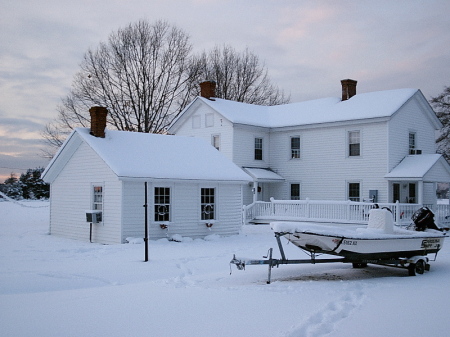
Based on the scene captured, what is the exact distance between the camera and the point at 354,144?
97.9 feet

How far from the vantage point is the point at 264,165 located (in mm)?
33531

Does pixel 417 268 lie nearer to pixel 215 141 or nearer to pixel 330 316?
pixel 330 316

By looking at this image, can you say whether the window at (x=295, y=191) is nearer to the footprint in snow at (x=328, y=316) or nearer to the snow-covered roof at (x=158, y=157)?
the snow-covered roof at (x=158, y=157)

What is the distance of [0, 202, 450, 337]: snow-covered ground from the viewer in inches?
291

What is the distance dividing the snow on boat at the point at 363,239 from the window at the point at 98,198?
31.2 ft

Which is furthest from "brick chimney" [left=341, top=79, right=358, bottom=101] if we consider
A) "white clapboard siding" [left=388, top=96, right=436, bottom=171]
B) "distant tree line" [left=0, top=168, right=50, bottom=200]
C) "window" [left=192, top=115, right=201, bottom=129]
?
"distant tree line" [left=0, top=168, right=50, bottom=200]

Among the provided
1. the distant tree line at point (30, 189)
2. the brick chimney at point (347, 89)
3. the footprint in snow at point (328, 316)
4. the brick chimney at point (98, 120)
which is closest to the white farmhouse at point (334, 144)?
the brick chimney at point (347, 89)

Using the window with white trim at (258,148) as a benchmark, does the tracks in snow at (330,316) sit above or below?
below

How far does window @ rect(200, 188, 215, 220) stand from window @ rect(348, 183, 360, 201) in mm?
11870

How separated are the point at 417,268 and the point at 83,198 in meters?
13.0

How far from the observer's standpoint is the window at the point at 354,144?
97.2 feet

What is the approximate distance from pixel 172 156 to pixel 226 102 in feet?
47.7

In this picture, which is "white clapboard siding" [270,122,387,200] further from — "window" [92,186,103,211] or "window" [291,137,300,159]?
"window" [92,186,103,211]

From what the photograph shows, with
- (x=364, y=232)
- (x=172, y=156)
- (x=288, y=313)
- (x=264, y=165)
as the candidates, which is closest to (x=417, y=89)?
(x=264, y=165)
